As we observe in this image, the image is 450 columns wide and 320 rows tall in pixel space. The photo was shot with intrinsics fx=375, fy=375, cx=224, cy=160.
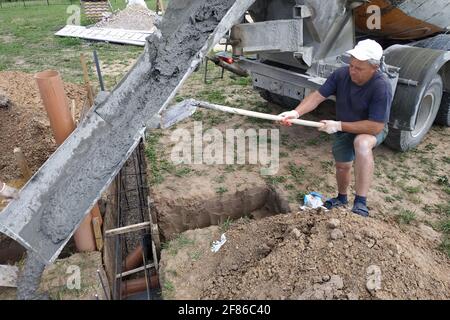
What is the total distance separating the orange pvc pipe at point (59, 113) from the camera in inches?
115

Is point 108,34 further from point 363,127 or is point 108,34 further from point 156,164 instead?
point 363,127

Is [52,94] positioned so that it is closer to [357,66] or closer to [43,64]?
[357,66]

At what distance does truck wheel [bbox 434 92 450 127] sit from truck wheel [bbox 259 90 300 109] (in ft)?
6.69

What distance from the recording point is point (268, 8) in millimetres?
4273

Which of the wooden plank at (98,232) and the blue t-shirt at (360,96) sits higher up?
the blue t-shirt at (360,96)

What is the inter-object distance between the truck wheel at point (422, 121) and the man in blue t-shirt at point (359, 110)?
1.26m

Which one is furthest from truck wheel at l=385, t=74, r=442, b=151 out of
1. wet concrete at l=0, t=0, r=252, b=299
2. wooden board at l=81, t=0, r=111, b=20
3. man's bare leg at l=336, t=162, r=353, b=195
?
wooden board at l=81, t=0, r=111, b=20

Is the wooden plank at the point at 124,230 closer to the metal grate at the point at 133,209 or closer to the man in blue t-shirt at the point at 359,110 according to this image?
the metal grate at the point at 133,209

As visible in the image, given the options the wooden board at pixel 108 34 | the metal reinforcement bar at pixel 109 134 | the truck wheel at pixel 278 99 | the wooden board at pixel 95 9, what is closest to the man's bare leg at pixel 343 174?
the metal reinforcement bar at pixel 109 134

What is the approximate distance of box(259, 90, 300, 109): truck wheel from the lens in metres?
5.87

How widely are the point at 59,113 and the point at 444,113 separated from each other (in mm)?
5079

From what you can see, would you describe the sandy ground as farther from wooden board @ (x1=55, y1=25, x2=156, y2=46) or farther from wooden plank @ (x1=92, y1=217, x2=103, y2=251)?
wooden board @ (x1=55, y1=25, x2=156, y2=46)

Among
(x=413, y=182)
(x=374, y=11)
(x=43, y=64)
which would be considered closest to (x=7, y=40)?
(x=43, y=64)

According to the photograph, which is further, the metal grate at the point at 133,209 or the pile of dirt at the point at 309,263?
the metal grate at the point at 133,209
